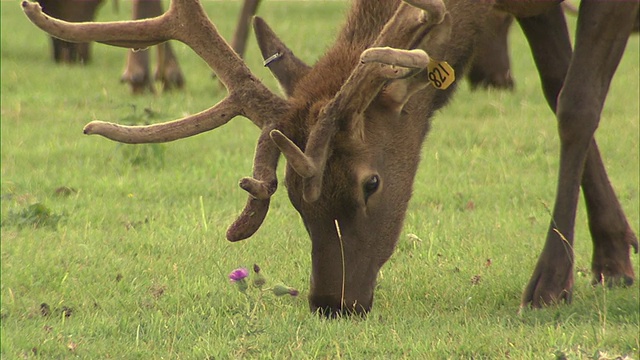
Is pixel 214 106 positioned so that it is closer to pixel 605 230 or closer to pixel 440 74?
pixel 440 74

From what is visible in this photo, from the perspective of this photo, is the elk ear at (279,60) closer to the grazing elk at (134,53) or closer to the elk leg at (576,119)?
the elk leg at (576,119)

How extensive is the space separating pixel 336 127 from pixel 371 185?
1.25 ft

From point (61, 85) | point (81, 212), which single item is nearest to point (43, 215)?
point (81, 212)

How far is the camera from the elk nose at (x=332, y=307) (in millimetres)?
5105

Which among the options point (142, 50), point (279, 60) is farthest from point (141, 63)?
point (279, 60)

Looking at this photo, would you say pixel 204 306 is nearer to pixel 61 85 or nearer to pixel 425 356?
pixel 425 356

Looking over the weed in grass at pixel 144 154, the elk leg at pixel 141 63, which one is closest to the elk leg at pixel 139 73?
the elk leg at pixel 141 63

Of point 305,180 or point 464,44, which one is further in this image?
point 464,44

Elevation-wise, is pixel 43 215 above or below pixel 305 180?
below

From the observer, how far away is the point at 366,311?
5191mm

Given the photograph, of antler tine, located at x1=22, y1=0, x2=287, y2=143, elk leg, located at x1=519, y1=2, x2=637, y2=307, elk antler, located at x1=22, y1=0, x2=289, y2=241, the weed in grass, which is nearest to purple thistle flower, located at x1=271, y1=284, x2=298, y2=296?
elk antler, located at x1=22, y1=0, x2=289, y2=241

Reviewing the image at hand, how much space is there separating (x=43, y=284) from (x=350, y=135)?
182 cm

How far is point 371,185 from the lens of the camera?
5.16m

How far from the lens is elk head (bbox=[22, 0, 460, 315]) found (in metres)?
4.89
